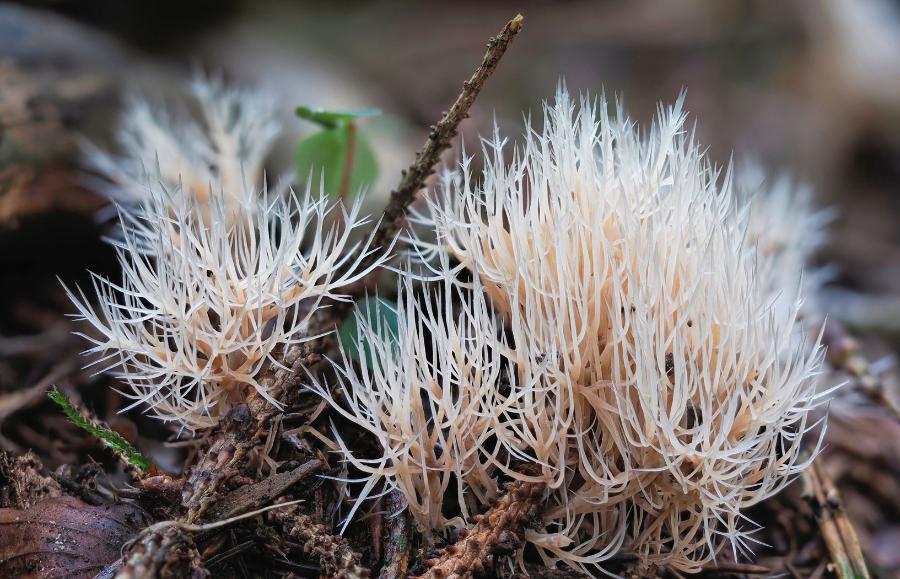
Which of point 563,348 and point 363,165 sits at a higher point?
point 363,165

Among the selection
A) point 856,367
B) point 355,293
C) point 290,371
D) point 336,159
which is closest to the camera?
point 290,371

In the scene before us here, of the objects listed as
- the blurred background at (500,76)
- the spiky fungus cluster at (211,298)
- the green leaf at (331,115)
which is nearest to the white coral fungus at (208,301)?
the spiky fungus cluster at (211,298)

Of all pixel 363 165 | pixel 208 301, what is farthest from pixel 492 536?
pixel 363 165

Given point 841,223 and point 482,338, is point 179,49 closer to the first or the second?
point 482,338

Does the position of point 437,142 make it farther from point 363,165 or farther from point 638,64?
point 638,64

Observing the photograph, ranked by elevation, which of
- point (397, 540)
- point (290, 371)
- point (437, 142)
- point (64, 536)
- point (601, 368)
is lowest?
point (64, 536)

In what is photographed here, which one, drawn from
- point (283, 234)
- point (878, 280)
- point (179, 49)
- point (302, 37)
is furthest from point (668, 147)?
point (302, 37)

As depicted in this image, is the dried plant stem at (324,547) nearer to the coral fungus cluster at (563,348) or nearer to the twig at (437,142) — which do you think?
the coral fungus cluster at (563,348)
